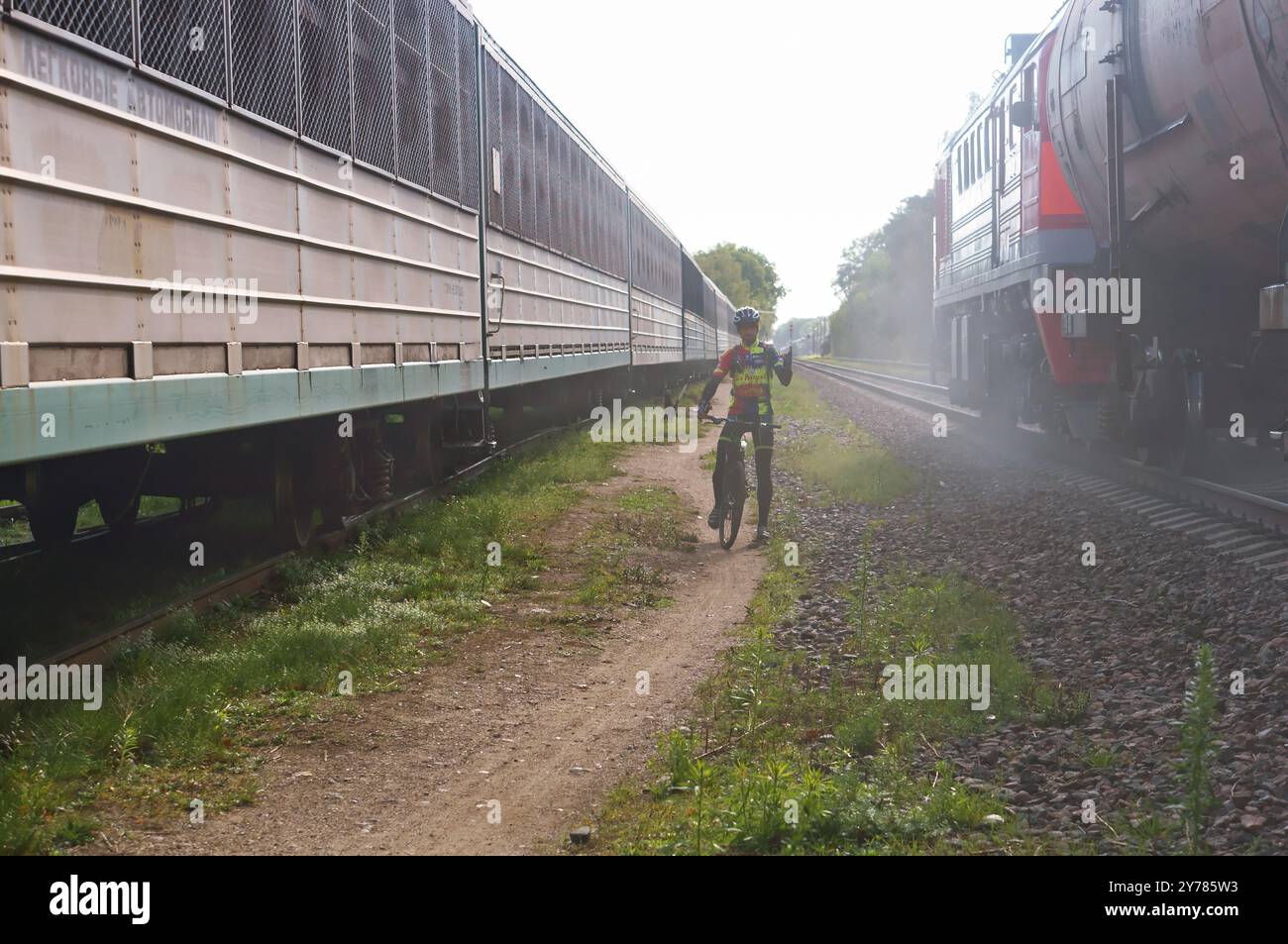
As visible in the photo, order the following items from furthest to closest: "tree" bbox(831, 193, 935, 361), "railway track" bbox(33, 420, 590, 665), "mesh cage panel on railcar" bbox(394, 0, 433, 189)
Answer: "tree" bbox(831, 193, 935, 361)
"mesh cage panel on railcar" bbox(394, 0, 433, 189)
"railway track" bbox(33, 420, 590, 665)

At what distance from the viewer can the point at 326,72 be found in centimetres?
705

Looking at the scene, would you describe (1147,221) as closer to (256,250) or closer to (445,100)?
(445,100)

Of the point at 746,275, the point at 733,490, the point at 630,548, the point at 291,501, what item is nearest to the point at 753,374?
the point at 733,490

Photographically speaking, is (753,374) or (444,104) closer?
(444,104)

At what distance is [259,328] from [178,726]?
2.07 m

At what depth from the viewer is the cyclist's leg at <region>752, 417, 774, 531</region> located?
9.82 metres

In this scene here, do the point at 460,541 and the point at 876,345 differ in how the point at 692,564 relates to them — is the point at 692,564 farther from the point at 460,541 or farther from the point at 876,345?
the point at 876,345

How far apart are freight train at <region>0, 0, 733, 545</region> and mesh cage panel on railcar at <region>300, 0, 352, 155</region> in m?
0.02

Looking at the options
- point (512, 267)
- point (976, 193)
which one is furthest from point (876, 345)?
point (512, 267)

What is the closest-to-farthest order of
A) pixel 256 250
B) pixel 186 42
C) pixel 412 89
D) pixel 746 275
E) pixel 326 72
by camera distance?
1. pixel 186 42
2. pixel 256 250
3. pixel 326 72
4. pixel 412 89
5. pixel 746 275

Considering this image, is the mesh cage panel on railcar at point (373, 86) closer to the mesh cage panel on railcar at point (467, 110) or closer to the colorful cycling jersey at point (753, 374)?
the mesh cage panel on railcar at point (467, 110)

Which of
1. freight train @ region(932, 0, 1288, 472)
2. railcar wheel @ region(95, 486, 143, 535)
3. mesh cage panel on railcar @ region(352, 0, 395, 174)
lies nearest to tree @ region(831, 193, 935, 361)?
freight train @ region(932, 0, 1288, 472)

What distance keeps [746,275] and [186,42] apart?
542 ft

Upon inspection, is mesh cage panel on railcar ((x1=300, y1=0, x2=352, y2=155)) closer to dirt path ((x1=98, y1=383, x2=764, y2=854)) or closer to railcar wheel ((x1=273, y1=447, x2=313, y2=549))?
railcar wheel ((x1=273, y1=447, x2=313, y2=549))
